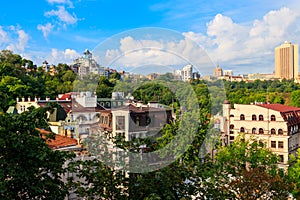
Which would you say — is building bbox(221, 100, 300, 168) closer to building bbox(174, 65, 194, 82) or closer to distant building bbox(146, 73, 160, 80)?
building bbox(174, 65, 194, 82)

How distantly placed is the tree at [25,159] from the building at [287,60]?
119m

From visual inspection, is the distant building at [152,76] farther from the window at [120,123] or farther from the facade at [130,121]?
the window at [120,123]

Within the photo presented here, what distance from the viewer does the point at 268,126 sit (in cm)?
2566

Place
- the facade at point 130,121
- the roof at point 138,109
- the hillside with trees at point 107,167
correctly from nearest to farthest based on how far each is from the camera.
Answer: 1. the hillside with trees at point 107,167
2. the facade at point 130,121
3. the roof at point 138,109

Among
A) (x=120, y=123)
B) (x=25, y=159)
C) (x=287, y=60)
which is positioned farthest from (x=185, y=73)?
(x=287, y=60)

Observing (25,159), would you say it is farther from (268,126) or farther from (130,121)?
(268,126)

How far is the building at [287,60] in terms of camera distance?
114925mm

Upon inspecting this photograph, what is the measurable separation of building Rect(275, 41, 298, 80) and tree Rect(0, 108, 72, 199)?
391 ft

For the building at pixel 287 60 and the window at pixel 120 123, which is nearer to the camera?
the window at pixel 120 123

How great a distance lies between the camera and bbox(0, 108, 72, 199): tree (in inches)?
217

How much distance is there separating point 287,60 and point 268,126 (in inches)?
3958

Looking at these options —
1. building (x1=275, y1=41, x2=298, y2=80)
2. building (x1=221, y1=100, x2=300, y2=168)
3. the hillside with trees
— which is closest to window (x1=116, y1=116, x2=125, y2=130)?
the hillside with trees

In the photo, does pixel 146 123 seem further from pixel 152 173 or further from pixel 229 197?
pixel 229 197

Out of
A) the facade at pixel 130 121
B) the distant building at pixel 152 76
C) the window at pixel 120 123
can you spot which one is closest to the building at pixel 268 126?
the facade at pixel 130 121
